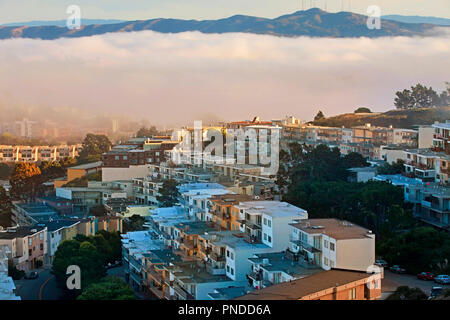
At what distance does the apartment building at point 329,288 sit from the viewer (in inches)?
284

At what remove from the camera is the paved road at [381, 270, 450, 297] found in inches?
354

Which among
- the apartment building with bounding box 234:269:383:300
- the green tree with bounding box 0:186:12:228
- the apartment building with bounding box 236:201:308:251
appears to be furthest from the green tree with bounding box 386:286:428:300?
the green tree with bounding box 0:186:12:228

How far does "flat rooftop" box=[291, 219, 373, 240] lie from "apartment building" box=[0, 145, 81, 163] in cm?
2310

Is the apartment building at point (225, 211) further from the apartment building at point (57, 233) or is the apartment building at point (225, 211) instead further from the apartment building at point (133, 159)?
the apartment building at point (133, 159)

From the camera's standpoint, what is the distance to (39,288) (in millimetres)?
11914

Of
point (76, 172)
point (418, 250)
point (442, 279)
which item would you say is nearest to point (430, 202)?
point (418, 250)

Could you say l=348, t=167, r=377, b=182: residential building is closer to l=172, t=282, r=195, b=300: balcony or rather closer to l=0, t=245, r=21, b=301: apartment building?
l=172, t=282, r=195, b=300: balcony

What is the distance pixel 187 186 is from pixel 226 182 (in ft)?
3.36

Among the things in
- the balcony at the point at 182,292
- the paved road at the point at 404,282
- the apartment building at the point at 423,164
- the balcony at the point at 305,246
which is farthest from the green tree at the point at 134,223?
the paved road at the point at 404,282

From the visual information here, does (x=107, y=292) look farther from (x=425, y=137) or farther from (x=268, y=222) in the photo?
(x=425, y=137)

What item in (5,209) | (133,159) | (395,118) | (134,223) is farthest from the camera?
(395,118)

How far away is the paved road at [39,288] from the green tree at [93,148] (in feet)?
47.2

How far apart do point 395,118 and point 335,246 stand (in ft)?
62.4
